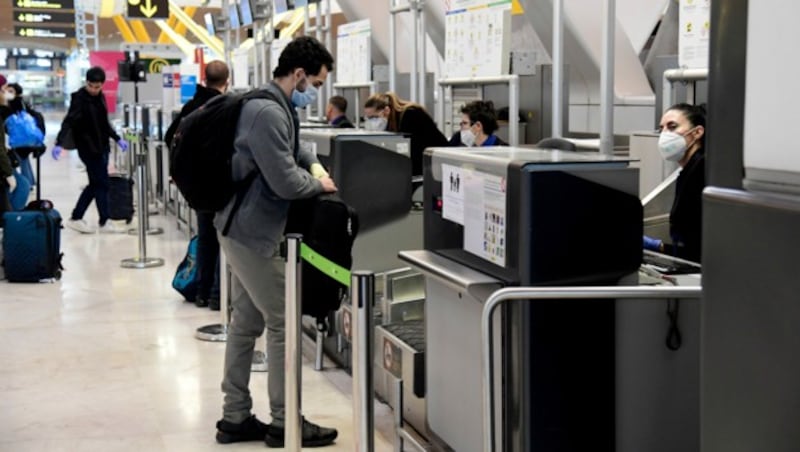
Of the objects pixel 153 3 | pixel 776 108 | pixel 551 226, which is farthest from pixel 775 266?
pixel 153 3

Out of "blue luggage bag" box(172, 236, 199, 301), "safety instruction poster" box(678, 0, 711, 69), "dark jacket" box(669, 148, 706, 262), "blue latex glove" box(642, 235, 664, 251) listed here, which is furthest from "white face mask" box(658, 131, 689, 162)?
"blue luggage bag" box(172, 236, 199, 301)

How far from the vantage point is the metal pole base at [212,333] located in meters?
6.35

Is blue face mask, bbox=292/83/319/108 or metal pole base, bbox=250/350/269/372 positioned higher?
blue face mask, bbox=292/83/319/108

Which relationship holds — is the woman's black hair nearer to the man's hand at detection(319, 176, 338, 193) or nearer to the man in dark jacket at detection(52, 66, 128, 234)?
the man's hand at detection(319, 176, 338, 193)

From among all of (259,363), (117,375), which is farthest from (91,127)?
(259,363)

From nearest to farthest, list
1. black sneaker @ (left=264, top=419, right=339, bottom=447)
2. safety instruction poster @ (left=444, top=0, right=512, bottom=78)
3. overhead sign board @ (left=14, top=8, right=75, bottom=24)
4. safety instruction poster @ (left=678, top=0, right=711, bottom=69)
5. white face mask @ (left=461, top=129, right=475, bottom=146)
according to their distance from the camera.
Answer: black sneaker @ (left=264, top=419, right=339, bottom=447) → safety instruction poster @ (left=678, top=0, right=711, bottom=69) → safety instruction poster @ (left=444, top=0, right=512, bottom=78) → white face mask @ (left=461, top=129, right=475, bottom=146) → overhead sign board @ (left=14, top=8, right=75, bottom=24)

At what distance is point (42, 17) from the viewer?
91.2 ft

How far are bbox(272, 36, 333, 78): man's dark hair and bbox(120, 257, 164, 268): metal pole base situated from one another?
521cm

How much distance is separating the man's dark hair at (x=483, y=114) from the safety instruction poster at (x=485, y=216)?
335 centimetres

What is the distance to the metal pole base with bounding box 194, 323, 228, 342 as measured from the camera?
6352 millimetres

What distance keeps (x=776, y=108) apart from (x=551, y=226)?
62.7 inches

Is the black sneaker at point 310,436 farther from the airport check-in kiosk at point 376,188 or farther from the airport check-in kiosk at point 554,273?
the airport check-in kiosk at point 554,273

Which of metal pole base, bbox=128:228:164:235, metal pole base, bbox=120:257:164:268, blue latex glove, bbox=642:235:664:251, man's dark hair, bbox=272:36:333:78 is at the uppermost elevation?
man's dark hair, bbox=272:36:333:78

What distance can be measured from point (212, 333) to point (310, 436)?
224 centimetres
